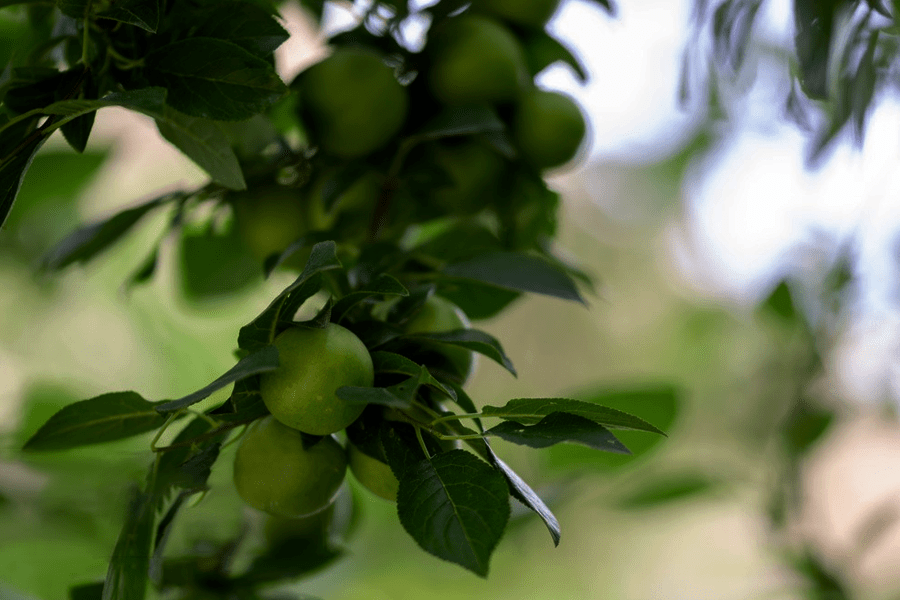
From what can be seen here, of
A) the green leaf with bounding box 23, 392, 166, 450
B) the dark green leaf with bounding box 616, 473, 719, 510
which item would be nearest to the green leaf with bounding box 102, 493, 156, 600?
the green leaf with bounding box 23, 392, 166, 450

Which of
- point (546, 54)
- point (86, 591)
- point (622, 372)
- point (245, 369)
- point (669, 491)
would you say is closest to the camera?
point (245, 369)

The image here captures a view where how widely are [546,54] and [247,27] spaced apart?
22 centimetres

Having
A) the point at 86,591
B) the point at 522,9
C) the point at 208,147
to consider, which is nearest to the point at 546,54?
the point at 522,9

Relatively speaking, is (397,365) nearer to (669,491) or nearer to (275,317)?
(275,317)

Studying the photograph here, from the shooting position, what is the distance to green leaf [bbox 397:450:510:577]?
0.70 ft

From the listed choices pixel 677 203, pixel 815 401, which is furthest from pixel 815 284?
pixel 677 203

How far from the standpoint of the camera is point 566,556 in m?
2.08

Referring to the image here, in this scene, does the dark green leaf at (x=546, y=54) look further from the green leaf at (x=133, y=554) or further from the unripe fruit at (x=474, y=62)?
the green leaf at (x=133, y=554)

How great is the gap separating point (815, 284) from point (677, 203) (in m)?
1.05

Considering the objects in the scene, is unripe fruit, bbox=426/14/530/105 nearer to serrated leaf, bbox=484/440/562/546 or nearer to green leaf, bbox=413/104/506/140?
→ green leaf, bbox=413/104/506/140

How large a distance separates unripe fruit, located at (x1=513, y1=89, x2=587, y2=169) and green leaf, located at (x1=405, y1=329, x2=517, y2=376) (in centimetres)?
16

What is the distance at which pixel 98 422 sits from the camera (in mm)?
276

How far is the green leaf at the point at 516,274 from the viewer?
325 mm

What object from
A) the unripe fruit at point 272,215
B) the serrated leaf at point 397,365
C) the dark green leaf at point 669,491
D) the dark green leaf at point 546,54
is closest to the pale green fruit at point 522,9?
the dark green leaf at point 546,54
